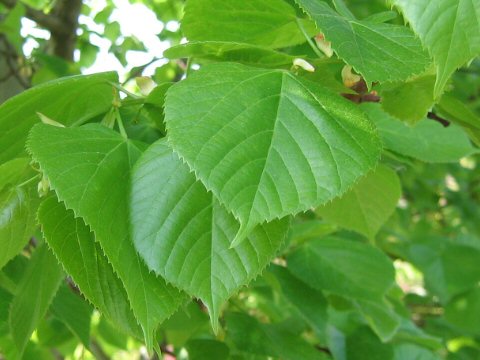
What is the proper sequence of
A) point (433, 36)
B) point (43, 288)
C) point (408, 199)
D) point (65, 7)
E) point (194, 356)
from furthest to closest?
point (408, 199), point (65, 7), point (194, 356), point (43, 288), point (433, 36)

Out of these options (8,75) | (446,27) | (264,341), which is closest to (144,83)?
(446,27)

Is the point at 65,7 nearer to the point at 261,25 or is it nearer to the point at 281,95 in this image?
the point at 261,25

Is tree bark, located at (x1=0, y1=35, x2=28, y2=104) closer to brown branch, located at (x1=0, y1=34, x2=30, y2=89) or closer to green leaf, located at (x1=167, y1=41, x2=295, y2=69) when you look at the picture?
brown branch, located at (x1=0, y1=34, x2=30, y2=89)

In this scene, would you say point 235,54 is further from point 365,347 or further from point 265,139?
point 365,347

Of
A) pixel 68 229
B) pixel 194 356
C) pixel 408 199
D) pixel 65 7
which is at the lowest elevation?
pixel 408 199

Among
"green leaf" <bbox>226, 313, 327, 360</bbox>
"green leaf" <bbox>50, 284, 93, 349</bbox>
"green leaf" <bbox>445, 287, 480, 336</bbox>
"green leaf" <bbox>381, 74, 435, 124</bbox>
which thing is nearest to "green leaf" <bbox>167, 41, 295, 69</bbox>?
"green leaf" <bbox>381, 74, 435, 124</bbox>

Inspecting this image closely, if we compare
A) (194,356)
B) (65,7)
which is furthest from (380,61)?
(65,7)
